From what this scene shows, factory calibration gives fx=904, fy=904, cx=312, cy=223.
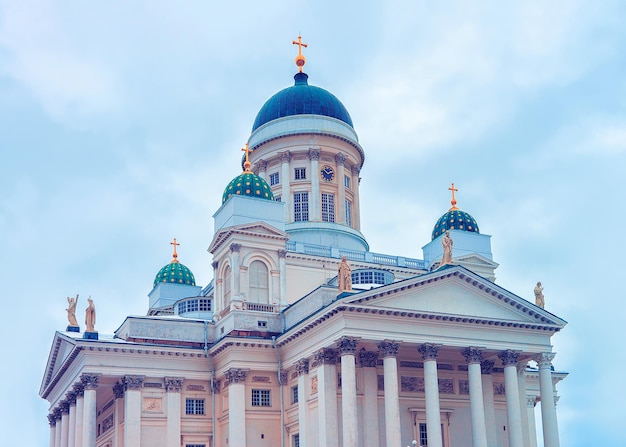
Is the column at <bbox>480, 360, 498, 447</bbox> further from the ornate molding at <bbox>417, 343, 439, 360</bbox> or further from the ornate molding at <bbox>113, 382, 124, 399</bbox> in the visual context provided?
the ornate molding at <bbox>113, 382, 124, 399</bbox>

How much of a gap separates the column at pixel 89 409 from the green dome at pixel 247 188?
12.4 m

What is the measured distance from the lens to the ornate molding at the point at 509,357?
137 feet

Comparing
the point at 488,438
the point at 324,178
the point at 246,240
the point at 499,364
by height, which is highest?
the point at 324,178

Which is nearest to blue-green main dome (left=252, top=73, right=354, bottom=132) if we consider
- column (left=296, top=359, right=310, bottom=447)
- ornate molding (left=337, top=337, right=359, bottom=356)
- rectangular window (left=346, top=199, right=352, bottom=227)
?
rectangular window (left=346, top=199, right=352, bottom=227)

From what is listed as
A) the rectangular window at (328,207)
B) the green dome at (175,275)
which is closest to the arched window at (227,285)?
the rectangular window at (328,207)

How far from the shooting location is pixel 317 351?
4072 cm

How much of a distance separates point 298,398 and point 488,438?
918cm

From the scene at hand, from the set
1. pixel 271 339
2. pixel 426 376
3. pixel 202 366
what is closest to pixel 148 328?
pixel 202 366

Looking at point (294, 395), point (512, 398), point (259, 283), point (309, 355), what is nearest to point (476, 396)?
point (512, 398)

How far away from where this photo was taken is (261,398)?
149ft

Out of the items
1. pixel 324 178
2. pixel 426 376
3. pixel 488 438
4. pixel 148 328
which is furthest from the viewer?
pixel 324 178

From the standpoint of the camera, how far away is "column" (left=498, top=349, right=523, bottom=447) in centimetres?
4084

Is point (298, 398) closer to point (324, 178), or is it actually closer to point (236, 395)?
point (236, 395)

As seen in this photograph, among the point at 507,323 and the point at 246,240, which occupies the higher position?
the point at 246,240
